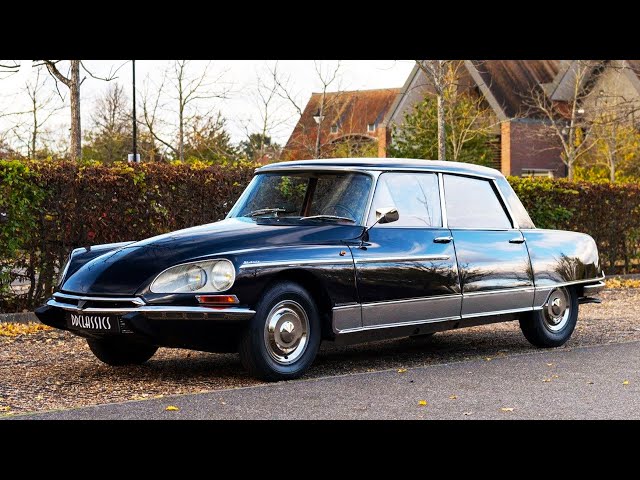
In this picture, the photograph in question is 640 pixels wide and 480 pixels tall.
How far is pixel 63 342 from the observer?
11.1 m

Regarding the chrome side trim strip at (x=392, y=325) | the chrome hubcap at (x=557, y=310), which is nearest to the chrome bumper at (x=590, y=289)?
the chrome hubcap at (x=557, y=310)

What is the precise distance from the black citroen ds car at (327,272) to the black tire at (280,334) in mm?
11

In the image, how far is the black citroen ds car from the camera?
8.05m

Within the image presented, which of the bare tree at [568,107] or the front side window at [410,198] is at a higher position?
the bare tree at [568,107]

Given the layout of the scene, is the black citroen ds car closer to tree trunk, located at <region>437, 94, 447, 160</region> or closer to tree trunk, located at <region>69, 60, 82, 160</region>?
tree trunk, located at <region>69, 60, 82, 160</region>

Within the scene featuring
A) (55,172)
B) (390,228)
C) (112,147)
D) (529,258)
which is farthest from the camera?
(112,147)

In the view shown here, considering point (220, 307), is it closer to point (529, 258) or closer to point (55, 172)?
point (529, 258)

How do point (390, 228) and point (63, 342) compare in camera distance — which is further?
point (63, 342)

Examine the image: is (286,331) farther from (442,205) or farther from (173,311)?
(442,205)

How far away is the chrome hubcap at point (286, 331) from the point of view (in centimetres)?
825

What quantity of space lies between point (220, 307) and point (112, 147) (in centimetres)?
3871

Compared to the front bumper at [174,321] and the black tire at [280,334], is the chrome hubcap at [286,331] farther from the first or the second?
the front bumper at [174,321]
